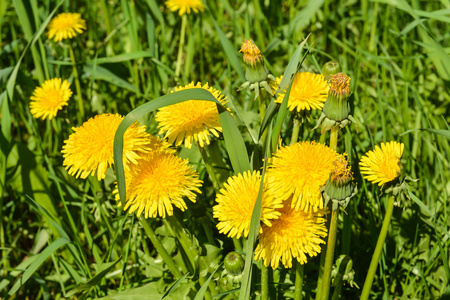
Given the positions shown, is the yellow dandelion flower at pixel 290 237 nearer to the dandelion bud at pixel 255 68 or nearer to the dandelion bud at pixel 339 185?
the dandelion bud at pixel 339 185

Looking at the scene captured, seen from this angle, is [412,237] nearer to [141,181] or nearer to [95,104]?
[141,181]

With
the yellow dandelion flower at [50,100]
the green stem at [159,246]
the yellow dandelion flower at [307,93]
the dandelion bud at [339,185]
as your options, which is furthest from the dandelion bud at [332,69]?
the yellow dandelion flower at [50,100]

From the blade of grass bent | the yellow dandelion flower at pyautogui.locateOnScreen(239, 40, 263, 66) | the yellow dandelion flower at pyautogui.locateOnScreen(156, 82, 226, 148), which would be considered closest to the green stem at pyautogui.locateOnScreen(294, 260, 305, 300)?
the blade of grass bent

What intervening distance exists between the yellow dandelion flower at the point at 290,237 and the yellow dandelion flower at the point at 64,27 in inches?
59.3

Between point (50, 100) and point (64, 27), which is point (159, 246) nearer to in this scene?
point (50, 100)

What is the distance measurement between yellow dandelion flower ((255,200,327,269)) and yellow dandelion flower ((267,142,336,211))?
3 centimetres

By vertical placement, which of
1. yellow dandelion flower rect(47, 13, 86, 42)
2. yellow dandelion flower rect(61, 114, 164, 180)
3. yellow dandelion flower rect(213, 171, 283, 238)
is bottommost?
yellow dandelion flower rect(213, 171, 283, 238)

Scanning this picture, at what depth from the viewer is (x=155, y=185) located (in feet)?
3.66

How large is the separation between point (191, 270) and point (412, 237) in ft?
2.62

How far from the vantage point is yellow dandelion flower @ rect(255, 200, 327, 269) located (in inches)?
40.9

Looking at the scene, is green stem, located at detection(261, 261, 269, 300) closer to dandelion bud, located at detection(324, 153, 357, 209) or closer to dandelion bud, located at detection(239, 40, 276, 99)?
dandelion bud, located at detection(324, 153, 357, 209)

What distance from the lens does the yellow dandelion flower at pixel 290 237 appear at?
104 centimetres

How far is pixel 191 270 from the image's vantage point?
137cm

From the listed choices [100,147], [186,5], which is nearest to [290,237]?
[100,147]
